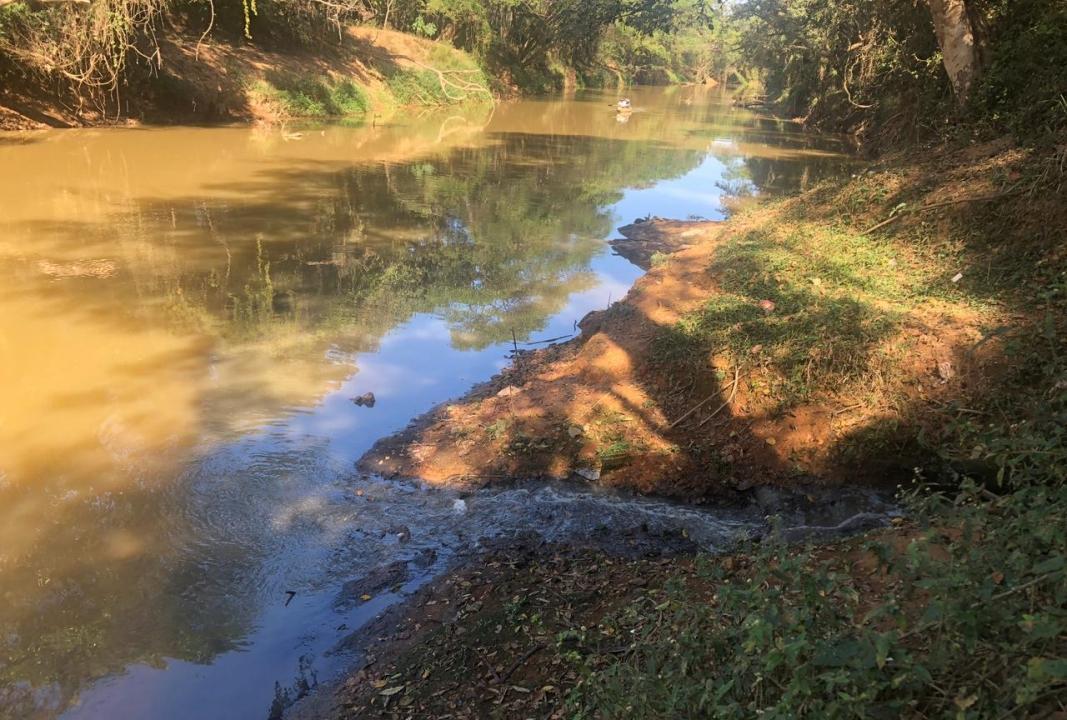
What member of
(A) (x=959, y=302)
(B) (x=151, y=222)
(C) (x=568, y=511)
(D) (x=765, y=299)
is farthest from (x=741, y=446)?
(B) (x=151, y=222)

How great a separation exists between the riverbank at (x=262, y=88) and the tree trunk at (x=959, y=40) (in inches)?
670

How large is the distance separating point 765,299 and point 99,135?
66.1 ft

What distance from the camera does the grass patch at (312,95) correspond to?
2530 centimetres

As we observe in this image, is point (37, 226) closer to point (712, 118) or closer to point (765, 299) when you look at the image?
point (765, 299)

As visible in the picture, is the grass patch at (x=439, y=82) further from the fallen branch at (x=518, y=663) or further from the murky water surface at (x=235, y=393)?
the fallen branch at (x=518, y=663)

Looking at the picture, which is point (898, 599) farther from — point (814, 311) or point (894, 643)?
point (814, 311)

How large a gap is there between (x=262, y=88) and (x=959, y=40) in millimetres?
22605

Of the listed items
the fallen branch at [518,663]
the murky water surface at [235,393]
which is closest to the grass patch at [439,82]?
the murky water surface at [235,393]

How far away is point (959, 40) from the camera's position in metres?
10.2

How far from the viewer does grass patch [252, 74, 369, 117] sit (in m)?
25.3

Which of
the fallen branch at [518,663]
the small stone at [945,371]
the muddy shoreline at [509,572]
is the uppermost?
the small stone at [945,371]

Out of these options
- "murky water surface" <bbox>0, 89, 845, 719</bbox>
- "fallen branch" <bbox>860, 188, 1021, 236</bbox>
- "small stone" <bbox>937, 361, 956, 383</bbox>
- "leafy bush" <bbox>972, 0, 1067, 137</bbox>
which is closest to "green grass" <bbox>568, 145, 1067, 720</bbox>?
"small stone" <bbox>937, 361, 956, 383</bbox>

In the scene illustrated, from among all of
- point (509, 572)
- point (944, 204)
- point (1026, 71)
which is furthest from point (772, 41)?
point (509, 572)

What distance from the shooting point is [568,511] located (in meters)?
5.18
